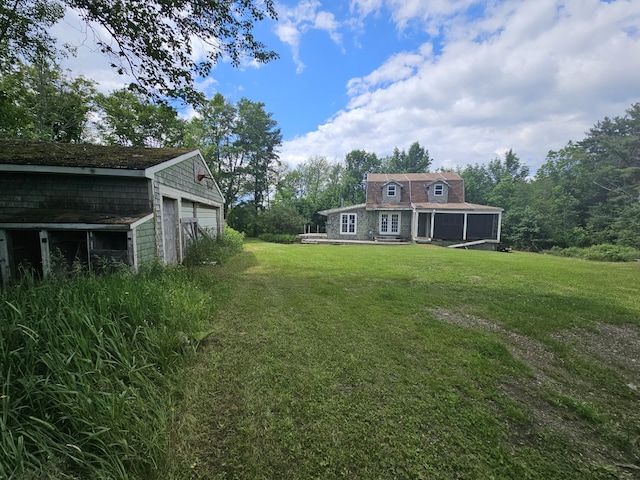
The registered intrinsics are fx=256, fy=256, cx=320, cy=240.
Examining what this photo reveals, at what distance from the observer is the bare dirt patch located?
1.96m

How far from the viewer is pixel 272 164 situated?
3216 centimetres

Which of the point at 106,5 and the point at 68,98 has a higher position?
the point at 68,98

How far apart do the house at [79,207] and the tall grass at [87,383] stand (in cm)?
290

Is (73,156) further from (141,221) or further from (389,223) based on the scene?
(389,223)

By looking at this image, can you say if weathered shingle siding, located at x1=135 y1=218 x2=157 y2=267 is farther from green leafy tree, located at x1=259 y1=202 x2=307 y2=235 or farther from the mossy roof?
green leafy tree, located at x1=259 y1=202 x2=307 y2=235

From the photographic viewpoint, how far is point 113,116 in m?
21.4

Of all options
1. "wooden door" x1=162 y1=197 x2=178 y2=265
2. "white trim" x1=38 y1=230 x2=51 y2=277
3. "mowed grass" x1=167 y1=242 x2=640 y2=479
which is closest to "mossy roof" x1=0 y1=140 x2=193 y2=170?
"wooden door" x1=162 y1=197 x2=178 y2=265

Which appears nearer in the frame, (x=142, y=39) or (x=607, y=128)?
(x=142, y=39)

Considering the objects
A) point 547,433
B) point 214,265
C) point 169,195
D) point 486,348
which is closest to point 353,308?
point 486,348

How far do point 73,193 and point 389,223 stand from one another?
19.2 meters

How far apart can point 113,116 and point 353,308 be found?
27046 mm

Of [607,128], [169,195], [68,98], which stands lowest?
[169,195]

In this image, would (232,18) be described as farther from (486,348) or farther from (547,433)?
(547,433)

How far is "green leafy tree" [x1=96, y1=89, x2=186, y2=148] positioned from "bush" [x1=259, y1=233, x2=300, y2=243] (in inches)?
A: 463
